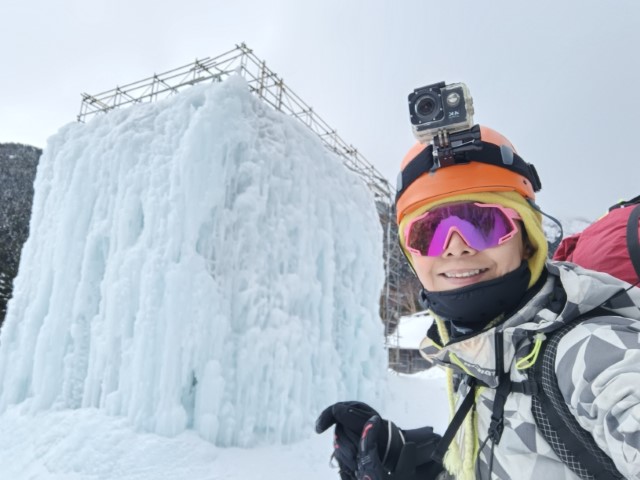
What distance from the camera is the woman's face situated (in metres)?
1.15

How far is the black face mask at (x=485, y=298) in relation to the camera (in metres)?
1.10

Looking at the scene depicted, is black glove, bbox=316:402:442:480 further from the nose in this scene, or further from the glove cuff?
the nose

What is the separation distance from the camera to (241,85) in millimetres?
6293

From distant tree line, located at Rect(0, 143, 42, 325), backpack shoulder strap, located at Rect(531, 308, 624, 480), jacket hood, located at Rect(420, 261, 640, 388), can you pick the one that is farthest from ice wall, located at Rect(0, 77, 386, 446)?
distant tree line, located at Rect(0, 143, 42, 325)

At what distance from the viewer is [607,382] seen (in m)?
0.75

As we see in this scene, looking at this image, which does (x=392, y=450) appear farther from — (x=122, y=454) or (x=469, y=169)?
(x=122, y=454)

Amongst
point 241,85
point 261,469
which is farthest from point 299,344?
point 241,85

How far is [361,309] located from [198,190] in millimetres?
4013

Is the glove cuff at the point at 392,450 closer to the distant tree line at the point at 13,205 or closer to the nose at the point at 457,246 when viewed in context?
the nose at the point at 457,246

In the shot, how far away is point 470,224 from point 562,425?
0.55 meters

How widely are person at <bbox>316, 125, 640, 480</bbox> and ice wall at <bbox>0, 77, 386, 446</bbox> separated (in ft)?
14.1

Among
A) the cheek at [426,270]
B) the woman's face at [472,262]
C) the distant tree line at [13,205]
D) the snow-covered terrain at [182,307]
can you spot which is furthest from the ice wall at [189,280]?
the distant tree line at [13,205]

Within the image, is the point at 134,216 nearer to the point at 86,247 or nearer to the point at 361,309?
the point at 86,247

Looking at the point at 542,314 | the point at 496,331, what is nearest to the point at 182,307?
the point at 496,331
